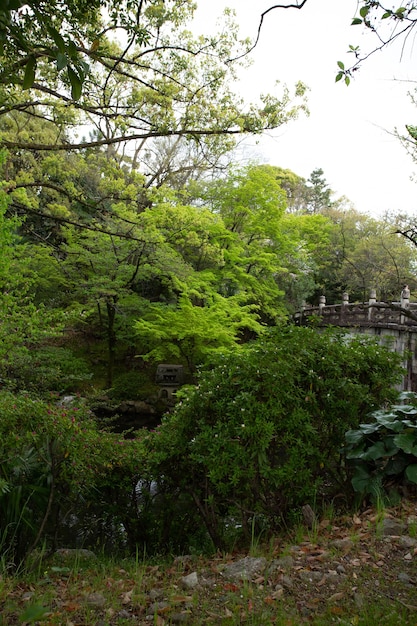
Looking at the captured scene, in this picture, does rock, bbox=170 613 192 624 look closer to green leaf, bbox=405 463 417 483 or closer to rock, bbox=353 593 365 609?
rock, bbox=353 593 365 609

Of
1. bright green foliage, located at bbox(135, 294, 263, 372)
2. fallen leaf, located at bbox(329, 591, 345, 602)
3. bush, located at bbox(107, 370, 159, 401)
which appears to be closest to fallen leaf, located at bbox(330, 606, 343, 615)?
fallen leaf, located at bbox(329, 591, 345, 602)

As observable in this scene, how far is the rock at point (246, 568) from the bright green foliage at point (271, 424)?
2.08 feet

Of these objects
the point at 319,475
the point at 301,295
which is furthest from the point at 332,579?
the point at 301,295

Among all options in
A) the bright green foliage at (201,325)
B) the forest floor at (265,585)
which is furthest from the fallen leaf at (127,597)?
the bright green foliage at (201,325)

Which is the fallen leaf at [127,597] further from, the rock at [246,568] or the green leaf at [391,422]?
the green leaf at [391,422]

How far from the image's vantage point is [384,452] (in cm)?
386

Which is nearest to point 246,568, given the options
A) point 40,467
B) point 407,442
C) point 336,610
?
point 336,610

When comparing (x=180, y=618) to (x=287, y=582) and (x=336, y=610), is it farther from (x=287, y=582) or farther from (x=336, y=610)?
(x=336, y=610)

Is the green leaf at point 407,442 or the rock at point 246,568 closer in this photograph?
the rock at point 246,568

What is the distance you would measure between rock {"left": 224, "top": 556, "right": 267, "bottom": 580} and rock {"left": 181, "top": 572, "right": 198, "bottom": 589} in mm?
215

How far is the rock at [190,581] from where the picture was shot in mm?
3094

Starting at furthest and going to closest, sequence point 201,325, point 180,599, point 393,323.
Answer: point 393,323
point 201,325
point 180,599

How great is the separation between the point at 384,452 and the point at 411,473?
24cm

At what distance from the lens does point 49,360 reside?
1130cm
